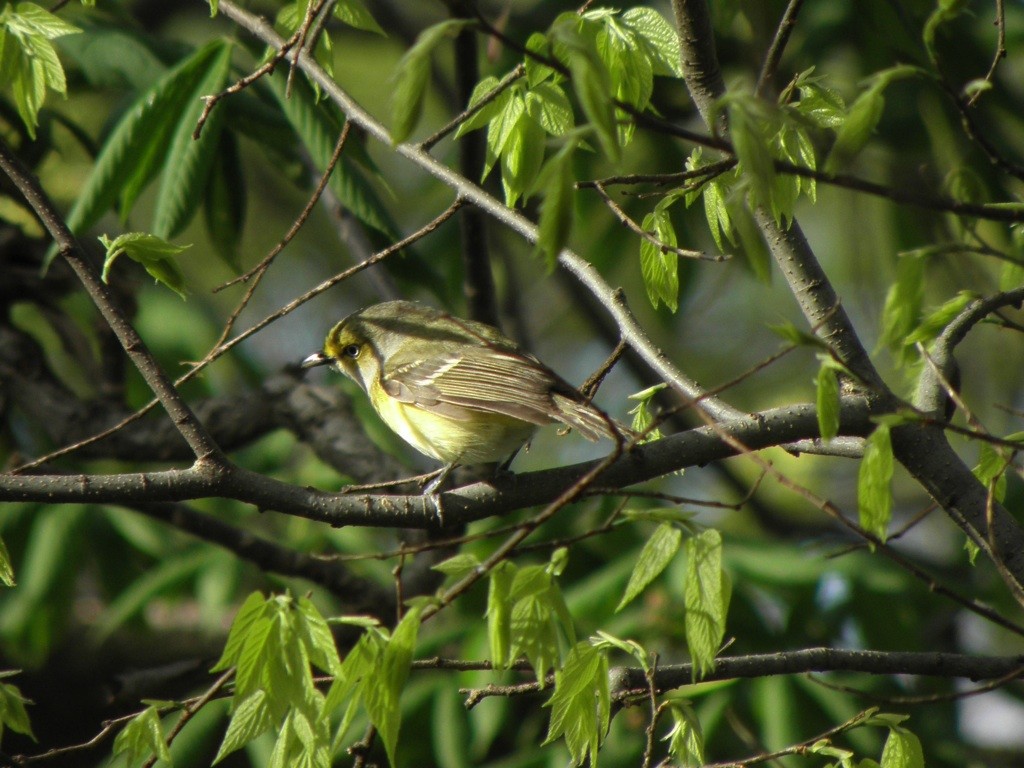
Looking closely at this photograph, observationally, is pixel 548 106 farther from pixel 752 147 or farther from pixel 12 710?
pixel 12 710

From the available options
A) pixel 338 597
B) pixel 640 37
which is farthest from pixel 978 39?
pixel 338 597

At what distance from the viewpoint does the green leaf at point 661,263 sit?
10.2ft

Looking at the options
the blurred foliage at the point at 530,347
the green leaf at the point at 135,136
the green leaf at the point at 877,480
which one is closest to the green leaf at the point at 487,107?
the blurred foliage at the point at 530,347

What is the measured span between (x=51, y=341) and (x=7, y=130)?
2021 mm

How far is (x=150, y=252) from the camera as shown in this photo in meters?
2.76

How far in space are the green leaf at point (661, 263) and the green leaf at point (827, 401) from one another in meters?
0.91

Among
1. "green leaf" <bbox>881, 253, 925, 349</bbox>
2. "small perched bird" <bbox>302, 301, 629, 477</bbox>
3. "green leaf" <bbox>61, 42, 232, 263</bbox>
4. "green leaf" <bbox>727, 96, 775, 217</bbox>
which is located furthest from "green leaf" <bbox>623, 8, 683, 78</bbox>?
"green leaf" <bbox>61, 42, 232, 263</bbox>

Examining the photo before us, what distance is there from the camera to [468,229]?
5738 mm

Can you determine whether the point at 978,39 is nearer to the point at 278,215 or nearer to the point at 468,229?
the point at 468,229

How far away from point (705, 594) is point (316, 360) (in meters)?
3.66

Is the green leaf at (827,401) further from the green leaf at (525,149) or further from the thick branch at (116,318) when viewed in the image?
the thick branch at (116,318)

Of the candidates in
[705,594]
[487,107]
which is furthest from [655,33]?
[705,594]

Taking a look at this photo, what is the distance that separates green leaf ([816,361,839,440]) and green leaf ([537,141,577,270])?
0.69 meters

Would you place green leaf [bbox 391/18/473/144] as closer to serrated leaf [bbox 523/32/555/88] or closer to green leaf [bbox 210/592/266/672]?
serrated leaf [bbox 523/32/555/88]
